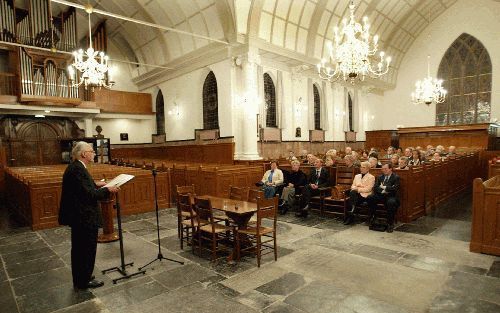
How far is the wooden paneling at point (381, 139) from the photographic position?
16.5 metres

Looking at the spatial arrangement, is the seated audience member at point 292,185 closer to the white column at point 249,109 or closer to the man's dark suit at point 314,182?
the man's dark suit at point 314,182

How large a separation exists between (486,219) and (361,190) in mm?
2052

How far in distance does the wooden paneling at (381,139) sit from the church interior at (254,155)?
5.6 inches

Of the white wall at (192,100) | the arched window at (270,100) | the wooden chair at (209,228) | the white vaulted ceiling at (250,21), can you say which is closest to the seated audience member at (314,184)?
the wooden chair at (209,228)

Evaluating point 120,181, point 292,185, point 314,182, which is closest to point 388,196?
point 314,182

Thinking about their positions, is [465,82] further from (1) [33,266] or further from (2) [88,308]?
(1) [33,266]

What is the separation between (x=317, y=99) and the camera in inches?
571

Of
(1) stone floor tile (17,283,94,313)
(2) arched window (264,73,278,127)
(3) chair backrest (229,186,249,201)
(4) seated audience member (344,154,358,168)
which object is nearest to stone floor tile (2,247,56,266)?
(1) stone floor tile (17,283,94,313)

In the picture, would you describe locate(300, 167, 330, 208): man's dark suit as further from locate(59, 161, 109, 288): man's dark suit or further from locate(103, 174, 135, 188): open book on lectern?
locate(59, 161, 109, 288): man's dark suit

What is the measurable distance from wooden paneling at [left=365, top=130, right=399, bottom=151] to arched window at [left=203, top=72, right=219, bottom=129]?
31.4ft

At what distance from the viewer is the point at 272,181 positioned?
7.07 meters

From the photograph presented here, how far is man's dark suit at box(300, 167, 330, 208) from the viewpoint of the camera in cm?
662

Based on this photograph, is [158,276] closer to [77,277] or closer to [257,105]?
[77,277]

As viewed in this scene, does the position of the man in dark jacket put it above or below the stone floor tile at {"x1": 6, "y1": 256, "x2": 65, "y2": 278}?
above
